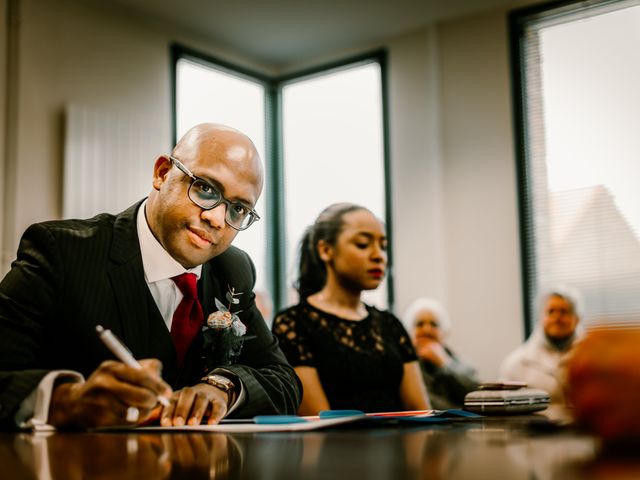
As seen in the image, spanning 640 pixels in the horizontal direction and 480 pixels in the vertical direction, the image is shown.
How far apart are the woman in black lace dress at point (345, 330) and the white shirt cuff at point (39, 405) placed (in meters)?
1.43

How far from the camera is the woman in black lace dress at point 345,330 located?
2.83m

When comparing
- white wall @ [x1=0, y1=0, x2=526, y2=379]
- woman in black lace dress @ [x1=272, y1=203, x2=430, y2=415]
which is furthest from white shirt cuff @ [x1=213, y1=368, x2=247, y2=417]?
white wall @ [x1=0, y1=0, x2=526, y2=379]

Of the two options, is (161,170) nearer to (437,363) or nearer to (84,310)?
(84,310)

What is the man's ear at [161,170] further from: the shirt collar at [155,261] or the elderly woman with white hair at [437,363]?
the elderly woman with white hair at [437,363]

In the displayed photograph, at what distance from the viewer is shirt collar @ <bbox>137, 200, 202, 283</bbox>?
1.77 meters

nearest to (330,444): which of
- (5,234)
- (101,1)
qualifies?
(5,234)

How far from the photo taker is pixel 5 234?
5.25 m

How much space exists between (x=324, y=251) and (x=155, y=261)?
1433 mm

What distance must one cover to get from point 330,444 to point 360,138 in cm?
636

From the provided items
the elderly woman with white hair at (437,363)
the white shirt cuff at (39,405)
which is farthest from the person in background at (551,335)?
the white shirt cuff at (39,405)

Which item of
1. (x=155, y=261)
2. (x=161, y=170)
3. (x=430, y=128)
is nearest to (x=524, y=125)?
(x=430, y=128)

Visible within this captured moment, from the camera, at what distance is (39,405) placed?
1318 millimetres

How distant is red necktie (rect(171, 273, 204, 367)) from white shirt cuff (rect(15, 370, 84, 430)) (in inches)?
15.9

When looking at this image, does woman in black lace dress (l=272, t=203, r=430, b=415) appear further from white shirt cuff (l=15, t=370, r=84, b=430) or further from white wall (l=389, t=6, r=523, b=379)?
white wall (l=389, t=6, r=523, b=379)
